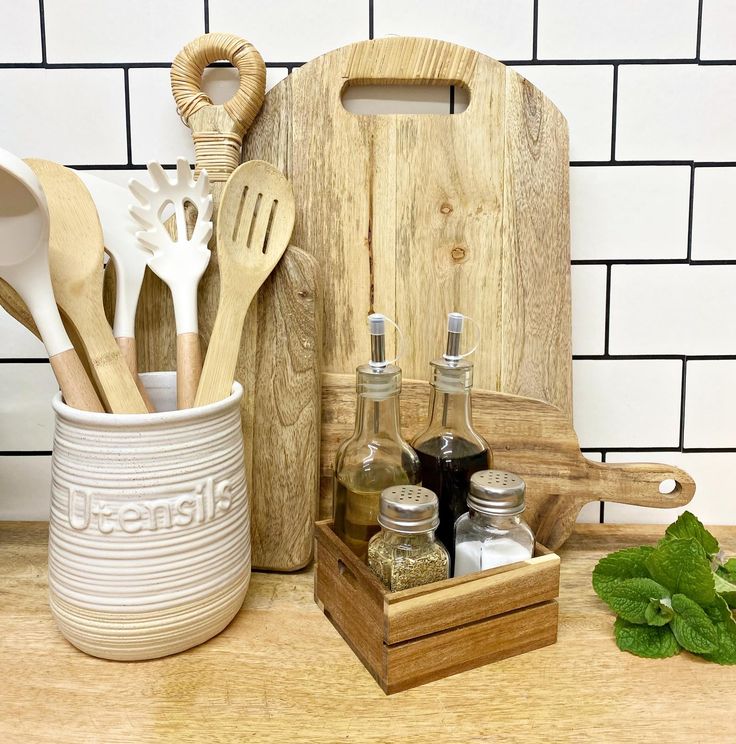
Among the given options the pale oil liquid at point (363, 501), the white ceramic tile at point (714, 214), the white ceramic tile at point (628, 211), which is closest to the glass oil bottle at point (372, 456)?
the pale oil liquid at point (363, 501)

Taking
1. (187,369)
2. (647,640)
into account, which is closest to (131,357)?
(187,369)

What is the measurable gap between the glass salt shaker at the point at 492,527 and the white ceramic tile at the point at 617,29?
0.48m

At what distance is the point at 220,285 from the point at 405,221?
8.1 inches

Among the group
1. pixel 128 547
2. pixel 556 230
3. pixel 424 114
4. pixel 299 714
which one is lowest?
pixel 299 714

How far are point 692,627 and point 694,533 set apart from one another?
105 mm

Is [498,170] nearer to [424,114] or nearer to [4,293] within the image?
[424,114]

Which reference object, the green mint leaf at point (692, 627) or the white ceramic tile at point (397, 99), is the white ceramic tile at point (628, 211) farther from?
the green mint leaf at point (692, 627)

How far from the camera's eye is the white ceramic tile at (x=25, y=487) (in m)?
0.78

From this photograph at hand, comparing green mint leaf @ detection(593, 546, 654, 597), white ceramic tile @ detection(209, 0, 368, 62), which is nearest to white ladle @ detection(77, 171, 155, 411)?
white ceramic tile @ detection(209, 0, 368, 62)

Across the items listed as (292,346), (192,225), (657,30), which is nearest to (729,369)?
(657,30)

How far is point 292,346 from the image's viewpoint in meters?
0.66

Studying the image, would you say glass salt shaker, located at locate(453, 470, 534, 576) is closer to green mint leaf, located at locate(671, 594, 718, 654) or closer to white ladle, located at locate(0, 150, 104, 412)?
green mint leaf, located at locate(671, 594, 718, 654)

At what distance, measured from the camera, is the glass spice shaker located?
1.61 ft

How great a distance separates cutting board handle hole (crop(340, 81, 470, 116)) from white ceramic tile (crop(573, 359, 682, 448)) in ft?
1.06
